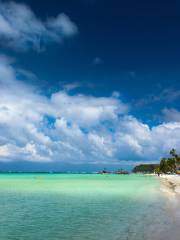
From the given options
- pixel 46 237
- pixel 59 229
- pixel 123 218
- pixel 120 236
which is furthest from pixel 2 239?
pixel 123 218

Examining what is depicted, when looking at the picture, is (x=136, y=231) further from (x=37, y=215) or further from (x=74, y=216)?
(x=37, y=215)

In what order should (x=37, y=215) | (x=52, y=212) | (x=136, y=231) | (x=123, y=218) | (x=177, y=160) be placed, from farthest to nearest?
(x=177, y=160) < (x=52, y=212) < (x=37, y=215) < (x=123, y=218) < (x=136, y=231)

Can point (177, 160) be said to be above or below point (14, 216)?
above

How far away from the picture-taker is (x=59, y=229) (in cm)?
1656

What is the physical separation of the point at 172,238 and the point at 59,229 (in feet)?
19.0

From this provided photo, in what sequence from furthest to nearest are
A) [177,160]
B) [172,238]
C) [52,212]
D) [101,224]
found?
1. [177,160]
2. [52,212]
3. [101,224]
4. [172,238]

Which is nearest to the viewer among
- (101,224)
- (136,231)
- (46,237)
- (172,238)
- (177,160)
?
(172,238)

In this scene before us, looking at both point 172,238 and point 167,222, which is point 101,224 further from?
point 172,238

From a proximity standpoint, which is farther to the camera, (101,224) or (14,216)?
(14,216)

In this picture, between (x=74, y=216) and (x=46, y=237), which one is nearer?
(x=46, y=237)

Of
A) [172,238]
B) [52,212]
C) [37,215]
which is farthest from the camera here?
[52,212]

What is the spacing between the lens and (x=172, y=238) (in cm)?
1373

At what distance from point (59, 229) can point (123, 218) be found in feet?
16.6

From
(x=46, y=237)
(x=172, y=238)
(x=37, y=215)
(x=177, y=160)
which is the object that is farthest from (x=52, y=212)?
(x=177, y=160)
